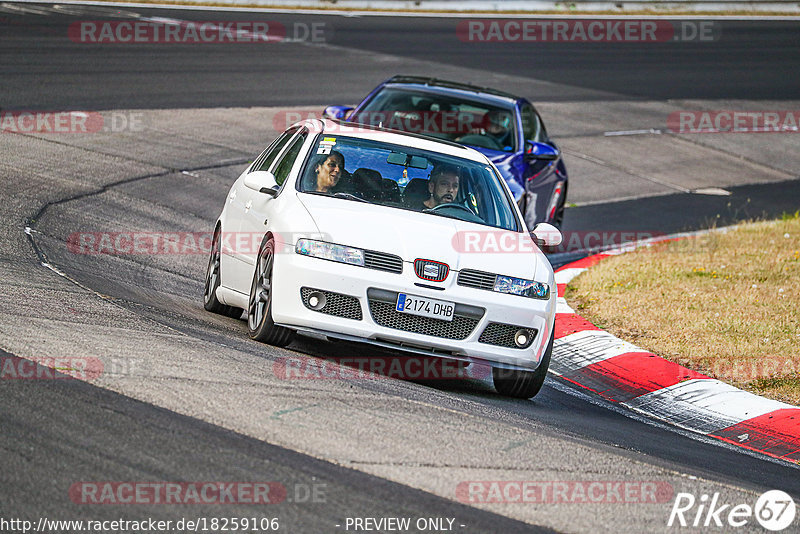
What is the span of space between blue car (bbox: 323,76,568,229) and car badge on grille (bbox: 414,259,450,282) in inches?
210

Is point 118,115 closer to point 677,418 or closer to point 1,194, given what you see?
point 1,194

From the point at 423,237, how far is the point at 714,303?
461cm

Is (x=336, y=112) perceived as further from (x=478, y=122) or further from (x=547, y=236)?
(x=547, y=236)

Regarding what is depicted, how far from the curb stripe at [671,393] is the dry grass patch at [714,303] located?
25cm

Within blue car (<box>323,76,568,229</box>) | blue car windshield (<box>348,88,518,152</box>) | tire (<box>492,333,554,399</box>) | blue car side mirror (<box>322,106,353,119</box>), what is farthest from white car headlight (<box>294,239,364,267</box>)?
blue car side mirror (<box>322,106,353,119</box>)

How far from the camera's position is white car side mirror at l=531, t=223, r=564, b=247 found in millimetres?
8375

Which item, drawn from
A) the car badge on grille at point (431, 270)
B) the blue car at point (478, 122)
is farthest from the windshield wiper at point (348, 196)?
the blue car at point (478, 122)

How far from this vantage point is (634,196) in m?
18.0

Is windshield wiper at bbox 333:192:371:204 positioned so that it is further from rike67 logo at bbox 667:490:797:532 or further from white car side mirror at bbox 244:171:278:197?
rike67 logo at bbox 667:490:797:532

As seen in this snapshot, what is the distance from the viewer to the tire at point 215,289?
352 inches

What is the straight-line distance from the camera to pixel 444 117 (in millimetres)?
13156

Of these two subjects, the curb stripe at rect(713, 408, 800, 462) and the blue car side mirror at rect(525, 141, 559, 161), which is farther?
the blue car side mirror at rect(525, 141, 559, 161)

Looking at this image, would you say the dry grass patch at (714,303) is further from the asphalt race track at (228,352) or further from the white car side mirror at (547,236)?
the white car side mirror at (547,236)

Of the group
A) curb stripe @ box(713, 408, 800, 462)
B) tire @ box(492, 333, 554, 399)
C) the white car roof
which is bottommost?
curb stripe @ box(713, 408, 800, 462)
